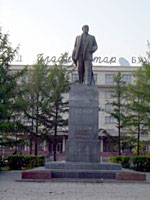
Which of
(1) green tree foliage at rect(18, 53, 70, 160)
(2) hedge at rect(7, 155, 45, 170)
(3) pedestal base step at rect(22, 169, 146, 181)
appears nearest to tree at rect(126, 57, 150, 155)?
(1) green tree foliage at rect(18, 53, 70, 160)

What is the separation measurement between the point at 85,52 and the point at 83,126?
11.2 ft

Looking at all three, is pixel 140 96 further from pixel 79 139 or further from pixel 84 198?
pixel 84 198

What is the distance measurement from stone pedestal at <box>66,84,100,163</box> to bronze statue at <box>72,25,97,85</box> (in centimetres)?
73

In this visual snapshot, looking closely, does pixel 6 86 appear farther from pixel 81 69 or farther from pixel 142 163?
pixel 142 163

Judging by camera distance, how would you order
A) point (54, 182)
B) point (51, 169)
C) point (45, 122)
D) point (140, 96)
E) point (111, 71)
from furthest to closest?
1. point (111, 71)
2. point (45, 122)
3. point (140, 96)
4. point (51, 169)
5. point (54, 182)

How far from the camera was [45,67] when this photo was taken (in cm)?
2683

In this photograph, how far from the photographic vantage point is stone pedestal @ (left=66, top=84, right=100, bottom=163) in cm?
1302

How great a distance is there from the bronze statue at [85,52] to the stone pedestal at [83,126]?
73 cm

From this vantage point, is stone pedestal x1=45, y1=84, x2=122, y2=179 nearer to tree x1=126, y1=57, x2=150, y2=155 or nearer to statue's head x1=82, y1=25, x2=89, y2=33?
statue's head x1=82, y1=25, x2=89, y2=33

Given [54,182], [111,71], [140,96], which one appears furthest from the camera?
[111,71]

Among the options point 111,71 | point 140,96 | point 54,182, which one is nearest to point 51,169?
point 54,182

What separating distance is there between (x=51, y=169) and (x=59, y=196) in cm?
449

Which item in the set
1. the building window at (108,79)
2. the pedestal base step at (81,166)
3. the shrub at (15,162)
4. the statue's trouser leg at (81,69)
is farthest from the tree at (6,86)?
the building window at (108,79)

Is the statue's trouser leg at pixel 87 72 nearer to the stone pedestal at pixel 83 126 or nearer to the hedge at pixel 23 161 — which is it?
the stone pedestal at pixel 83 126
